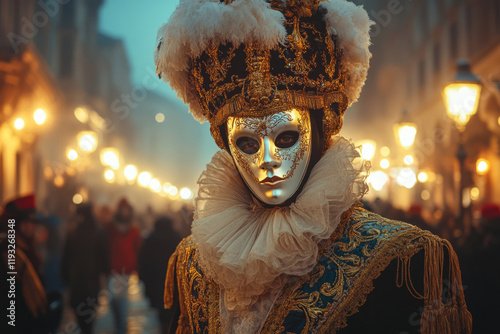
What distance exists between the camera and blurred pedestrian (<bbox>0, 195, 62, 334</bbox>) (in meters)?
4.34

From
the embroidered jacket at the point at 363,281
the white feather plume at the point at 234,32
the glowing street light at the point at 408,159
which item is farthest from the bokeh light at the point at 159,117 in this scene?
the embroidered jacket at the point at 363,281

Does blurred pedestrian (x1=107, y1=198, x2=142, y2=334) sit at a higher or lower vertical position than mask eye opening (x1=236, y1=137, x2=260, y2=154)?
lower

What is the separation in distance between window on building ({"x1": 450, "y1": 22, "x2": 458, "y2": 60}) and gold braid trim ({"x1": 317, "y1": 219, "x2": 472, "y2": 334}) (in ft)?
66.6

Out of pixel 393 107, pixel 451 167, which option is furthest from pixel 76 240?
pixel 393 107

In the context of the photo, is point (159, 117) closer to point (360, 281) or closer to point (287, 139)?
point (287, 139)

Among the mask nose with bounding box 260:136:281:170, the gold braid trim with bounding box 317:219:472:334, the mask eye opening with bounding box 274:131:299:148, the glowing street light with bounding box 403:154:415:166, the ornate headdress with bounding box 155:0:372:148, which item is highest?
the ornate headdress with bounding box 155:0:372:148

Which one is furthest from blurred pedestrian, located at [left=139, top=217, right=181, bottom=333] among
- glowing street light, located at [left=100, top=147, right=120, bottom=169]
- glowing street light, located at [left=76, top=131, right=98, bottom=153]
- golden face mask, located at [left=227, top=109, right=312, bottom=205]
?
glowing street light, located at [left=100, top=147, right=120, bottom=169]

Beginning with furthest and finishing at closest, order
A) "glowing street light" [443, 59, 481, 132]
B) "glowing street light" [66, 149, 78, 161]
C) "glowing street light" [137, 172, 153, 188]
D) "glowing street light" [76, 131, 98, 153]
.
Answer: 1. "glowing street light" [137, 172, 153, 188]
2. "glowing street light" [66, 149, 78, 161]
3. "glowing street light" [76, 131, 98, 153]
4. "glowing street light" [443, 59, 481, 132]

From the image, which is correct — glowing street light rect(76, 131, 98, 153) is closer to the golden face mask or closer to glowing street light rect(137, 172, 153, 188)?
the golden face mask

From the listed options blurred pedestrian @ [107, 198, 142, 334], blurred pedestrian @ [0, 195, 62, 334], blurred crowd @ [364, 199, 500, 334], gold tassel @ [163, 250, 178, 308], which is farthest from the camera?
blurred pedestrian @ [107, 198, 142, 334]

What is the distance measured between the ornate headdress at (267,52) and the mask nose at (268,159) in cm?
13

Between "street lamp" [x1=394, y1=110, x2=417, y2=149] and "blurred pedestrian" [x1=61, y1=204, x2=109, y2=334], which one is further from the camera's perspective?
"street lamp" [x1=394, y1=110, x2=417, y2=149]

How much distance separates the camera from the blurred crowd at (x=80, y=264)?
14.9 feet

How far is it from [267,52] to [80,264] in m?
5.22
